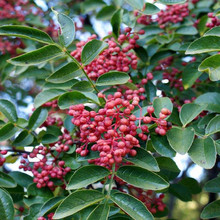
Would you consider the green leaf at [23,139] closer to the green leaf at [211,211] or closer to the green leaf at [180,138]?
the green leaf at [180,138]

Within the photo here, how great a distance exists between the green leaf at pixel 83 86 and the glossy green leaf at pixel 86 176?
0.40 meters

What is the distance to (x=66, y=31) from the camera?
1.42m

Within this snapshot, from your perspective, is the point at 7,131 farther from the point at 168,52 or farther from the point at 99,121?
the point at 168,52

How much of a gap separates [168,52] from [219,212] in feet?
3.07

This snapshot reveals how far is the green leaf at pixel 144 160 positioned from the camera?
126 cm

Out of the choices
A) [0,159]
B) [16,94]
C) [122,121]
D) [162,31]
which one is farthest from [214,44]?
[16,94]

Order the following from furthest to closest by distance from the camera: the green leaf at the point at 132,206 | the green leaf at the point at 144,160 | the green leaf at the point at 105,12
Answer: the green leaf at the point at 105,12 < the green leaf at the point at 144,160 < the green leaf at the point at 132,206

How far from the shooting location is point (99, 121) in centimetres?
129

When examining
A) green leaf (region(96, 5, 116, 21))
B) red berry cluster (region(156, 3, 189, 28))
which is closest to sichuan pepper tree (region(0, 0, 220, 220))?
red berry cluster (region(156, 3, 189, 28))

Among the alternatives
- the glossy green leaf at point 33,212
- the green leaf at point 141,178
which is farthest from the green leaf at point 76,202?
the glossy green leaf at point 33,212

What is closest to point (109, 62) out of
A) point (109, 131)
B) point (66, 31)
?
point (66, 31)

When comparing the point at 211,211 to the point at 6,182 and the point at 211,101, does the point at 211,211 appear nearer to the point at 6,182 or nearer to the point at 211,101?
the point at 211,101

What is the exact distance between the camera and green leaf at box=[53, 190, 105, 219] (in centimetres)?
117

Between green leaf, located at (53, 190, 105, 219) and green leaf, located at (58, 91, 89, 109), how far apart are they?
40 centimetres
